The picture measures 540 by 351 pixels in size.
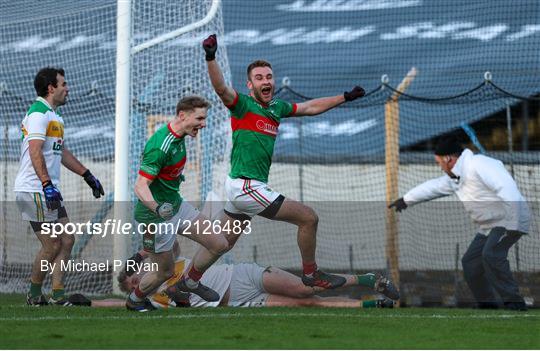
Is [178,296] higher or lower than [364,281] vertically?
lower

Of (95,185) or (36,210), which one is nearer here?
(36,210)

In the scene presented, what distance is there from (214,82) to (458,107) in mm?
9082

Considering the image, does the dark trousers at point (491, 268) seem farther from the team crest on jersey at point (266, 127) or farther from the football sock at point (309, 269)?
the team crest on jersey at point (266, 127)

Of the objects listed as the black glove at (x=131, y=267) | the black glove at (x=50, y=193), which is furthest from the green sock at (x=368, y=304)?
the black glove at (x=50, y=193)

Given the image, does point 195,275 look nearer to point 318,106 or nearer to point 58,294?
point 58,294

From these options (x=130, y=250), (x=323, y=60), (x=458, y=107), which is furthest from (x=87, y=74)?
(x=458, y=107)

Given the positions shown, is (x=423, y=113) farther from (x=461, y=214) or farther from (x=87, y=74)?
(x=87, y=74)

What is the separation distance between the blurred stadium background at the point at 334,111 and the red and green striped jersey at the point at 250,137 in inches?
Result: 107

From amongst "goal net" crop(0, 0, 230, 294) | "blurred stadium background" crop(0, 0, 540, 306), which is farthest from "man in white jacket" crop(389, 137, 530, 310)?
"goal net" crop(0, 0, 230, 294)

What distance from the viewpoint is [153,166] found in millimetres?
8742

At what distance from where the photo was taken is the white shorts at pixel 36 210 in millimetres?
9797

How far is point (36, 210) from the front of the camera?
9812mm

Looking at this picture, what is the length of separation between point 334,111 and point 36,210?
8.22m

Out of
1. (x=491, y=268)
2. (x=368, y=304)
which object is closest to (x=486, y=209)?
(x=491, y=268)
